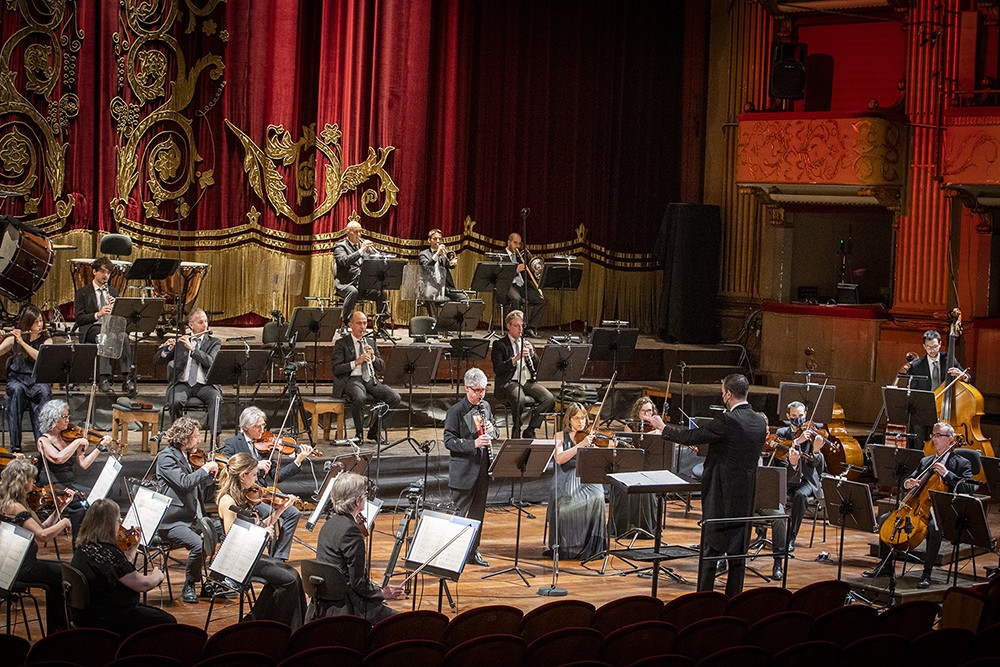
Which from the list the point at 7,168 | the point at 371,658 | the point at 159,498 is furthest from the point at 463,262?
the point at 371,658

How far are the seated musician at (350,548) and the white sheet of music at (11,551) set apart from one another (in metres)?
1.56

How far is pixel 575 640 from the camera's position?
5926 mm

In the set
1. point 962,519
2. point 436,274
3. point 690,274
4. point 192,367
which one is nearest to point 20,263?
point 192,367

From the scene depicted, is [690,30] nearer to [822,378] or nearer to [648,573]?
[822,378]

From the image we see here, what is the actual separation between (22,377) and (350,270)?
4.13 metres

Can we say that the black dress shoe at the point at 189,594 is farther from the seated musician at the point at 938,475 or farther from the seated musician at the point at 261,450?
the seated musician at the point at 938,475

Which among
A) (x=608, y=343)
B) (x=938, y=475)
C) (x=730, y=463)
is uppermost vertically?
(x=608, y=343)

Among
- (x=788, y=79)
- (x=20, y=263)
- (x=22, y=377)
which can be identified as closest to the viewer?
(x=22, y=377)

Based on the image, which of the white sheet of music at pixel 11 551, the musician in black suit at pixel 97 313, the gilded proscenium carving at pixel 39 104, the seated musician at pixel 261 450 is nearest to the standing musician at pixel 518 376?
the seated musician at pixel 261 450

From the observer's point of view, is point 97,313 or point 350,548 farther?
point 97,313

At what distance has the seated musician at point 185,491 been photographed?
8930mm

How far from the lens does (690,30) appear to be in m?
18.2

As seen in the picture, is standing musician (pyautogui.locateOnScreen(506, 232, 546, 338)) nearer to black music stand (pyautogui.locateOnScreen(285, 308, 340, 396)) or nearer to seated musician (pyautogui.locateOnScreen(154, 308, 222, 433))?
black music stand (pyautogui.locateOnScreen(285, 308, 340, 396))

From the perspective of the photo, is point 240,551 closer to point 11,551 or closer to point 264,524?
point 264,524
